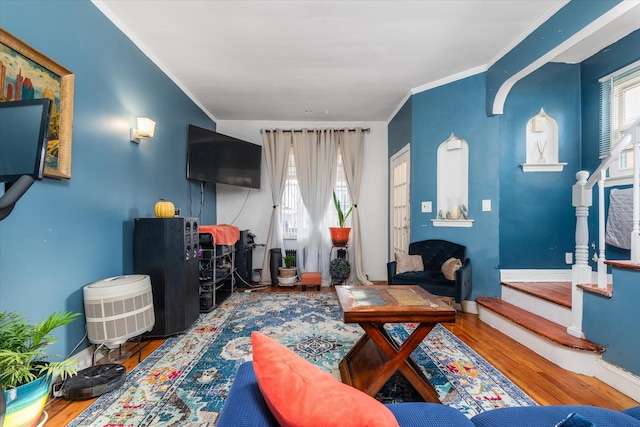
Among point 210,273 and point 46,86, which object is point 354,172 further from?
point 46,86

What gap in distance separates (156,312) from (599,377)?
11.5 feet

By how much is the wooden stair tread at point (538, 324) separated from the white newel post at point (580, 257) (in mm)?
98

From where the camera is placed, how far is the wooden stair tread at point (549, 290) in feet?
8.49

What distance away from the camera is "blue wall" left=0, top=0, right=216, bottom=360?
171 centimetres

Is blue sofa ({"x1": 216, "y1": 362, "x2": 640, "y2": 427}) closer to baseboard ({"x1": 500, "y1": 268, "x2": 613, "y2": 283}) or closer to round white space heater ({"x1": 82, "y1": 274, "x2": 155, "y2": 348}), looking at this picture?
round white space heater ({"x1": 82, "y1": 274, "x2": 155, "y2": 348})

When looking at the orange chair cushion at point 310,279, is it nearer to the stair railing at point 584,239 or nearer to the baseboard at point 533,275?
the baseboard at point 533,275

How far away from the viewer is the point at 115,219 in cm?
250

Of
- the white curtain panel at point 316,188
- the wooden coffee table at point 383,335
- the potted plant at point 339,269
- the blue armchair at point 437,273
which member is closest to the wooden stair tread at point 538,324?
the blue armchair at point 437,273

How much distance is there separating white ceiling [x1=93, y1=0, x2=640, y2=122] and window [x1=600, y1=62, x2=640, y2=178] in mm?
435

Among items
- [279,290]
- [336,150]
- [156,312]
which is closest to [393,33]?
[336,150]

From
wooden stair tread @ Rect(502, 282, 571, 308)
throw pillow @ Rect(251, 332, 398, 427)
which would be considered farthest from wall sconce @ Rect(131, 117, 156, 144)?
wooden stair tread @ Rect(502, 282, 571, 308)

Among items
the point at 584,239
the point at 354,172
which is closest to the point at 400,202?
the point at 354,172

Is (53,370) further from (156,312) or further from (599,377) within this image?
(599,377)

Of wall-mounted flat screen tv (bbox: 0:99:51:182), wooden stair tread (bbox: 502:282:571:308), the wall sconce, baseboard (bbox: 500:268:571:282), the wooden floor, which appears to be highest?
the wall sconce
